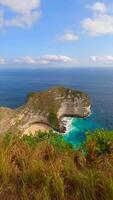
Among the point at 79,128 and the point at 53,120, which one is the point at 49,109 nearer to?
the point at 53,120

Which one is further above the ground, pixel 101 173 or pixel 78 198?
pixel 101 173

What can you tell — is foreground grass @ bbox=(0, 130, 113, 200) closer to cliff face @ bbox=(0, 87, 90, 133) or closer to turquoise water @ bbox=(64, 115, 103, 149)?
turquoise water @ bbox=(64, 115, 103, 149)

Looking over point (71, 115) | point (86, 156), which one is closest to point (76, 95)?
point (71, 115)

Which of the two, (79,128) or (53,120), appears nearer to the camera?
(79,128)

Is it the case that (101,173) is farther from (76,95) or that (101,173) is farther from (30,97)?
(76,95)

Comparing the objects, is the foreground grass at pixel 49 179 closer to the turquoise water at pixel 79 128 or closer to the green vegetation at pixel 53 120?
the turquoise water at pixel 79 128

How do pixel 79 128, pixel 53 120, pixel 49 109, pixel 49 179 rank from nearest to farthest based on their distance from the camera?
1. pixel 49 179
2. pixel 79 128
3. pixel 53 120
4. pixel 49 109

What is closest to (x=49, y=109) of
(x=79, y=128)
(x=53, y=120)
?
(x=53, y=120)
